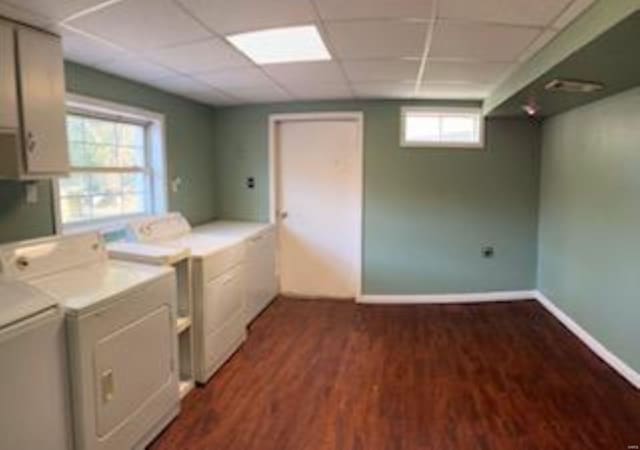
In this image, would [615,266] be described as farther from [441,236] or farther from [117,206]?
[117,206]

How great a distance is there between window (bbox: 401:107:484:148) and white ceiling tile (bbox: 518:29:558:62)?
163 centimetres

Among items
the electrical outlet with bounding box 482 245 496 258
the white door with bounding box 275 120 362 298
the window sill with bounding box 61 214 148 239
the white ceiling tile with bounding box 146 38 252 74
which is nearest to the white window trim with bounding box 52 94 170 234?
the window sill with bounding box 61 214 148 239

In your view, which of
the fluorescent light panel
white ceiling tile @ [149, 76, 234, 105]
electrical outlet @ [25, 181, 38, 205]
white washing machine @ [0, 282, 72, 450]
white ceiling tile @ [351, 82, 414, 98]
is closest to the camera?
white washing machine @ [0, 282, 72, 450]

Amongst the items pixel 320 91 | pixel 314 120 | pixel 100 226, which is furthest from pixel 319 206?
pixel 100 226

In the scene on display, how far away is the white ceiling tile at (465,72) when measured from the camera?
9.65ft

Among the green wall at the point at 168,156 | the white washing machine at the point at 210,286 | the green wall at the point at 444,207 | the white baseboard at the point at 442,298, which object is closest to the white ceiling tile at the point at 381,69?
the green wall at the point at 444,207

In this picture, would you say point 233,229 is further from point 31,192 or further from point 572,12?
point 572,12

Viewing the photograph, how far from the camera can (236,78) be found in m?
3.39

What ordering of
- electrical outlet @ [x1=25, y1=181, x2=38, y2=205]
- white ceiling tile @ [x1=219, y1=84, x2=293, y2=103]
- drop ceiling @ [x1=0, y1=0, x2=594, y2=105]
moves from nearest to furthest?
1. drop ceiling @ [x1=0, y1=0, x2=594, y2=105]
2. electrical outlet @ [x1=25, y1=181, x2=38, y2=205]
3. white ceiling tile @ [x1=219, y1=84, x2=293, y2=103]

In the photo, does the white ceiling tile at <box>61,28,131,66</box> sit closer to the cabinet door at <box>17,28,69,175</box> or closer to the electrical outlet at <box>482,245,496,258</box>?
the cabinet door at <box>17,28,69,175</box>

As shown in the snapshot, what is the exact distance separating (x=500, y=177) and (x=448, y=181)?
56cm

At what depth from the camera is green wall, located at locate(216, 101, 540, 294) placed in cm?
444

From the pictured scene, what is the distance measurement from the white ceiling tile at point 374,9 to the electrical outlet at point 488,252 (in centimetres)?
305

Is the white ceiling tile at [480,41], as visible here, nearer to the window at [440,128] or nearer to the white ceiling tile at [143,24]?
the white ceiling tile at [143,24]
